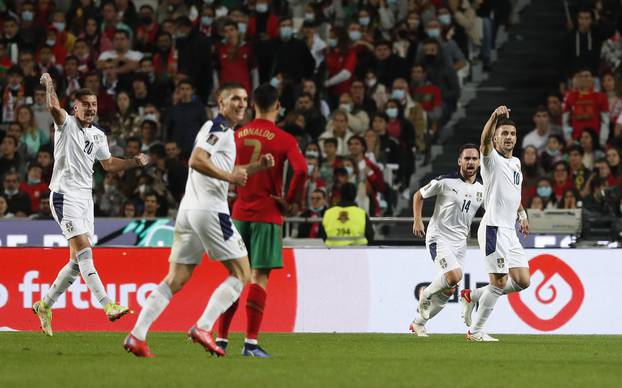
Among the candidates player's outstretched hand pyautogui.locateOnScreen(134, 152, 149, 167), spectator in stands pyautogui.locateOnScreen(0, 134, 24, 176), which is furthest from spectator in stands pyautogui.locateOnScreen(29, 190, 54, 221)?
player's outstretched hand pyautogui.locateOnScreen(134, 152, 149, 167)

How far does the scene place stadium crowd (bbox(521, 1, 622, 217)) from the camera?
20.4 meters

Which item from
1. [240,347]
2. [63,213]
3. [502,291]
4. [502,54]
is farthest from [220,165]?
[502,54]

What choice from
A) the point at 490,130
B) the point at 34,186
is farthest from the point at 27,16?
the point at 490,130

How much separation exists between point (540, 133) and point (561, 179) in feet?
6.22

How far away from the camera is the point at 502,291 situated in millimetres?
15094

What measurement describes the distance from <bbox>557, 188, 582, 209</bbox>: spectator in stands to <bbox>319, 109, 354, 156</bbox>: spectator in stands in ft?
12.8

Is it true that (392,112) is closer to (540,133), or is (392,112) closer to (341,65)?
(341,65)

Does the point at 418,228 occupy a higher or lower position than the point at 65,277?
higher

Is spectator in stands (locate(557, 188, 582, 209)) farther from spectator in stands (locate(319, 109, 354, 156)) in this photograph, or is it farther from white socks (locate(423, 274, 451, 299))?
white socks (locate(423, 274, 451, 299))

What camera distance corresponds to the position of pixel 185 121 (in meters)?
23.1

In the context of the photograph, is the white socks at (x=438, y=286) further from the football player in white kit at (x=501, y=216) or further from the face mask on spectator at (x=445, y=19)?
the face mask on spectator at (x=445, y=19)

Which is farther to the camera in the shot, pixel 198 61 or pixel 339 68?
pixel 198 61

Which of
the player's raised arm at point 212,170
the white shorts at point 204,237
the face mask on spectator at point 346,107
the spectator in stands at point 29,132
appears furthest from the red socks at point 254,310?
the spectator in stands at point 29,132

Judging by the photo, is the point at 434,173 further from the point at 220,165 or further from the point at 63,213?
the point at 220,165
